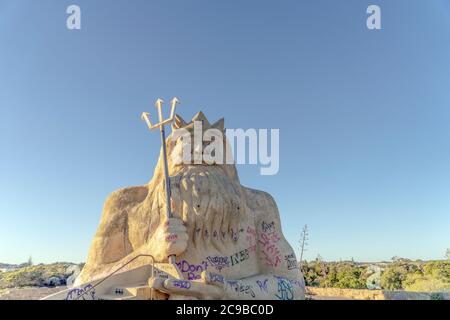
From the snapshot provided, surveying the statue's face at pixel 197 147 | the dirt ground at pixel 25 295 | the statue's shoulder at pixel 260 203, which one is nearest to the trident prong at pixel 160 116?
the statue's face at pixel 197 147

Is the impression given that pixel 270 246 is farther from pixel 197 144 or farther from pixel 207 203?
pixel 197 144

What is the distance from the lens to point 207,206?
764 cm

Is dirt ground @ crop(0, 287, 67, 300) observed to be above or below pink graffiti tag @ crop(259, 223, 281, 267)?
below

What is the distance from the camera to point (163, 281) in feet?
21.1

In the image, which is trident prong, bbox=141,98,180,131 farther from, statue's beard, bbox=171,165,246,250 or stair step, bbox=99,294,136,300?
stair step, bbox=99,294,136,300

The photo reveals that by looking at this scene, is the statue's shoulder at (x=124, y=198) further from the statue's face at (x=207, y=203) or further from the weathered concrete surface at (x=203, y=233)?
the statue's face at (x=207, y=203)

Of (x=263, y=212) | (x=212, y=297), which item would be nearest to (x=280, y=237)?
(x=263, y=212)

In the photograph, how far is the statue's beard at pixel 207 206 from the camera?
7.57 m

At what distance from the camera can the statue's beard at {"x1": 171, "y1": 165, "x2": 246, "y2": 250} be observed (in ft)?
24.8

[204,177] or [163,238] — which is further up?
[204,177]

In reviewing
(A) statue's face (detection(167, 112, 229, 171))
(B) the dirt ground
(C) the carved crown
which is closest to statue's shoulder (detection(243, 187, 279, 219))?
(A) statue's face (detection(167, 112, 229, 171))
